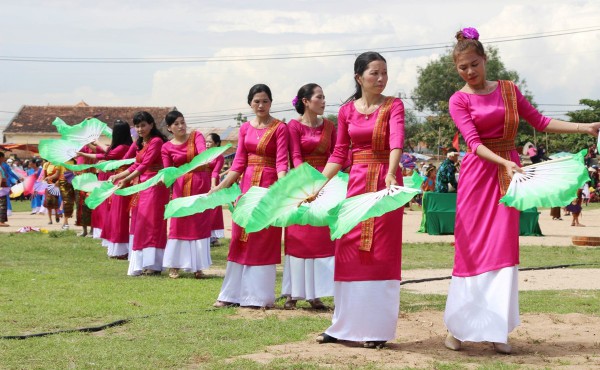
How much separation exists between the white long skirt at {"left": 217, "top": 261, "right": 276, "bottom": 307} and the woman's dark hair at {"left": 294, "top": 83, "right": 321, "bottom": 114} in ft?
5.20

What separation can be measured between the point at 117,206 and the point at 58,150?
4.30 feet

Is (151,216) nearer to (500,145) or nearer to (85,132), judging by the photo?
(85,132)

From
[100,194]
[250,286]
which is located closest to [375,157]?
[250,286]

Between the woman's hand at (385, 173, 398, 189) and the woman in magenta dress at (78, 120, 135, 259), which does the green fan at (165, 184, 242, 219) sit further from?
the woman in magenta dress at (78, 120, 135, 259)

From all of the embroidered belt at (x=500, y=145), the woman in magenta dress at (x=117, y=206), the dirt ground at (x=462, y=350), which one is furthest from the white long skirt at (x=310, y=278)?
the woman in magenta dress at (x=117, y=206)

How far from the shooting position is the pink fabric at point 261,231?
9617mm

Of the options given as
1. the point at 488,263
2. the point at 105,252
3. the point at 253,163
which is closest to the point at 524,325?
the point at 488,263

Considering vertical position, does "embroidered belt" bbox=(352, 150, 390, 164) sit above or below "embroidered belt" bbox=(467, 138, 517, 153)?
below

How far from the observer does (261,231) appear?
9633 mm

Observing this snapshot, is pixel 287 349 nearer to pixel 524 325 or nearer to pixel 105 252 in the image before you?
pixel 524 325

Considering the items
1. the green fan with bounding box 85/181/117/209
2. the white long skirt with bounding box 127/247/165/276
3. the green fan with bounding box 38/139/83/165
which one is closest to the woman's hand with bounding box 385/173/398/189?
the white long skirt with bounding box 127/247/165/276

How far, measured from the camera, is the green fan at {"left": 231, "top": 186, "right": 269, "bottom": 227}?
7.97m

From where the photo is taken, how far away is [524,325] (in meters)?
8.13

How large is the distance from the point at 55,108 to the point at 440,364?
82715mm
